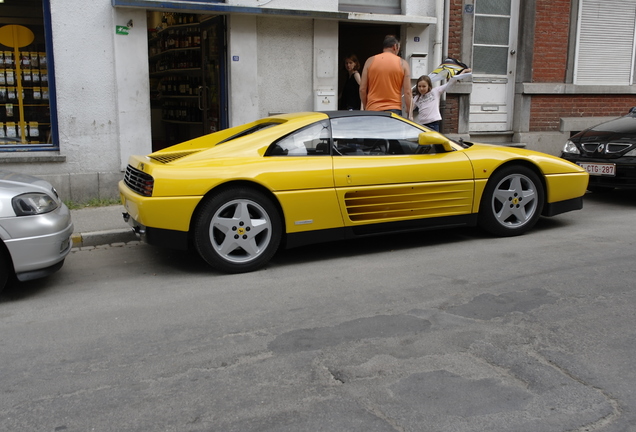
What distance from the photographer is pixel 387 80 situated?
909cm

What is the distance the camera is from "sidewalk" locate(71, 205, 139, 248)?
7062 millimetres

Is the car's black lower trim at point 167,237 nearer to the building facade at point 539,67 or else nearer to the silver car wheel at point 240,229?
the silver car wheel at point 240,229

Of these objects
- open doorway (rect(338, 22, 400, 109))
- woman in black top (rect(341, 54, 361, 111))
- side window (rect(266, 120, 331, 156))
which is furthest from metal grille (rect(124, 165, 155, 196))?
open doorway (rect(338, 22, 400, 109))

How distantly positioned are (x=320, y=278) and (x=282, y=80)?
5292mm

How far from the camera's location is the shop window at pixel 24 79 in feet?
28.8

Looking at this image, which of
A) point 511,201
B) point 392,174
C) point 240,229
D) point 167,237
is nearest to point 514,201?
point 511,201

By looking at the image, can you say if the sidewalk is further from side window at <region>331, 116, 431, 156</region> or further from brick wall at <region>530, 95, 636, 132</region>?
brick wall at <region>530, 95, 636, 132</region>

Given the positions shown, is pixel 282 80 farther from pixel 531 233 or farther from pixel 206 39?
pixel 531 233

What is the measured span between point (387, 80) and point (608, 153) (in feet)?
10.3

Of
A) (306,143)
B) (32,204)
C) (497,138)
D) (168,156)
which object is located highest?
(306,143)

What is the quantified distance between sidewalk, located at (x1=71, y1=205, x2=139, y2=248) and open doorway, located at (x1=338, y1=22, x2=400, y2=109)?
5721 mm

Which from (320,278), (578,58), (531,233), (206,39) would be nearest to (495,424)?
(320,278)

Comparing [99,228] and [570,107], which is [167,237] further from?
[570,107]

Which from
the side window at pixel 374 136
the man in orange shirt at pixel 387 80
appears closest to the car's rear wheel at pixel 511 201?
the side window at pixel 374 136
